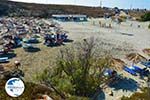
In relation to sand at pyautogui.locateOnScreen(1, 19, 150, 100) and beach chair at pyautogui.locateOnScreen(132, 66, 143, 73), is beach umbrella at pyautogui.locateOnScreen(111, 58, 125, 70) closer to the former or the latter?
sand at pyautogui.locateOnScreen(1, 19, 150, 100)

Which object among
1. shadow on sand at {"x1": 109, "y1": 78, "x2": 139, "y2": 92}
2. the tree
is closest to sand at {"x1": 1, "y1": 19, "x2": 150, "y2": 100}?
shadow on sand at {"x1": 109, "y1": 78, "x2": 139, "y2": 92}

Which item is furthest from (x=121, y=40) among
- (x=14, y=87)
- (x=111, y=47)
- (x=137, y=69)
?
(x=14, y=87)

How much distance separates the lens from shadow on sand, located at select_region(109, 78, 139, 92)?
35.3m

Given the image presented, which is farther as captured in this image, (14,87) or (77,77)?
(77,77)

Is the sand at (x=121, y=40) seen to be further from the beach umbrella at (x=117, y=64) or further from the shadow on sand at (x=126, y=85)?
the beach umbrella at (x=117, y=64)

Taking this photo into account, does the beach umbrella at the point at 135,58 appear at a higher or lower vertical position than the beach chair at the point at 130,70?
lower

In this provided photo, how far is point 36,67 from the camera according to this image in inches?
1609

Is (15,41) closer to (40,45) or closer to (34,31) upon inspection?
(40,45)

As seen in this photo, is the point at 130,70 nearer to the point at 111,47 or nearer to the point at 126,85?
the point at 126,85

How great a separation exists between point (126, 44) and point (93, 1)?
117 m

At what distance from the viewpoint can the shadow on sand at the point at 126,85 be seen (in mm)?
35281

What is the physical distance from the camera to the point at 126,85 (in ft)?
119

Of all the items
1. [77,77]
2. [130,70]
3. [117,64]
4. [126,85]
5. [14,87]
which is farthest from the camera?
[117,64]

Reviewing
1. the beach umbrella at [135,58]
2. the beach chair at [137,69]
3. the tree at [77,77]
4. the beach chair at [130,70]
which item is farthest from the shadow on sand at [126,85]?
the beach umbrella at [135,58]
